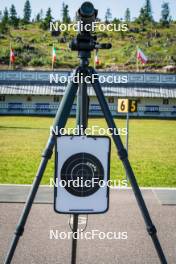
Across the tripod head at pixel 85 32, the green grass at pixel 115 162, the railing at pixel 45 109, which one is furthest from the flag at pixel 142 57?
the tripod head at pixel 85 32

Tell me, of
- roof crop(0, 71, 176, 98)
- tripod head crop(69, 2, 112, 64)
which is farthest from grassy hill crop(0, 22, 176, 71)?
tripod head crop(69, 2, 112, 64)

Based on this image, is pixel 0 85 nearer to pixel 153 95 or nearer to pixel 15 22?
pixel 153 95

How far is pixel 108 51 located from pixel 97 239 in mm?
110491

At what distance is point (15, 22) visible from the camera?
132 metres

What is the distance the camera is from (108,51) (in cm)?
11200

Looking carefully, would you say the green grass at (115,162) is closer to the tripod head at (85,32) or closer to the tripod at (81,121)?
the tripod at (81,121)

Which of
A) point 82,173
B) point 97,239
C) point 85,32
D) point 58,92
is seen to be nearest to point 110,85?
point 58,92

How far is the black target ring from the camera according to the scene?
8.71ft

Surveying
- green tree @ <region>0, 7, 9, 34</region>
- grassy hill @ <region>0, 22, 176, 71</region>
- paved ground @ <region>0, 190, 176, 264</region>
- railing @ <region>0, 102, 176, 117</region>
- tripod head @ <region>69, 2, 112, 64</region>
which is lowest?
railing @ <region>0, 102, 176, 117</region>

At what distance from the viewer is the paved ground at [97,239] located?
4.09 metres

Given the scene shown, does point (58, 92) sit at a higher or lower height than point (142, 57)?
lower

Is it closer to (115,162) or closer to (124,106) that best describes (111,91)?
(115,162)

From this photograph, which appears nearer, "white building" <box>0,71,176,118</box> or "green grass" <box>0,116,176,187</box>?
"green grass" <box>0,116,176,187</box>

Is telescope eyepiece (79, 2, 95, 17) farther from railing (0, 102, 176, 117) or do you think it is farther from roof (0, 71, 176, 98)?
railing (0, 102, 176, 117)
